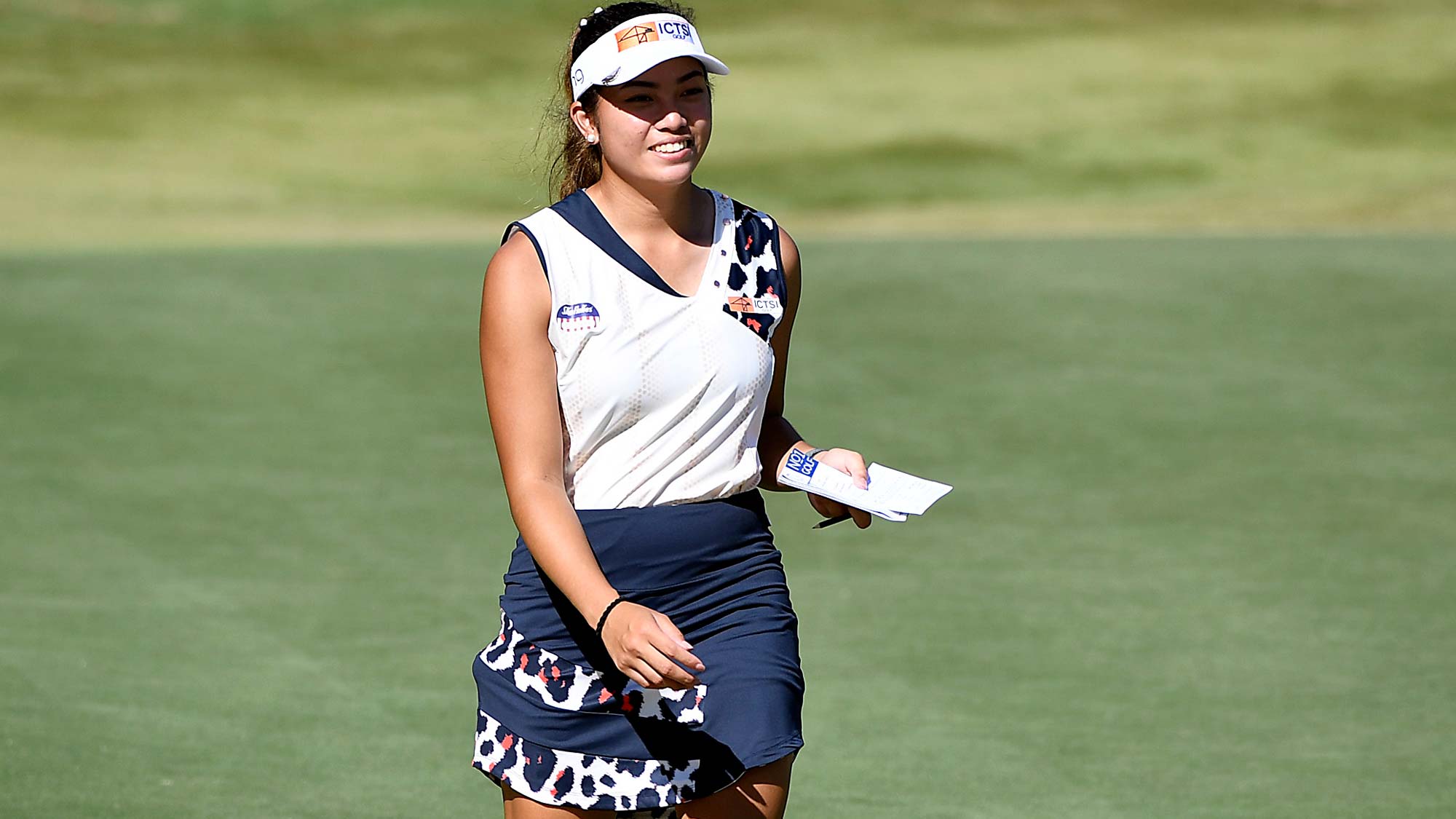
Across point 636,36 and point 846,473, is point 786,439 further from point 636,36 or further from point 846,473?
point 636,36

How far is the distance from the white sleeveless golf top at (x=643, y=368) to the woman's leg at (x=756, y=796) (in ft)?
1.57

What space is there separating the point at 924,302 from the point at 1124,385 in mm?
1883

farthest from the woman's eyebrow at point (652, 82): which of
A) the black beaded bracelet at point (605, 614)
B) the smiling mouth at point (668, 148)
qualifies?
the black beaded bracelet at point (605, 614)

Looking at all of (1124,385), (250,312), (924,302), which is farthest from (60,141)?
(1124,385)

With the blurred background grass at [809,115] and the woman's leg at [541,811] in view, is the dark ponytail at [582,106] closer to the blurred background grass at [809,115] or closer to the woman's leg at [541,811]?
the woman's leg at [541,811]

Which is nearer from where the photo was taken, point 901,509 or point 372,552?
point 901,509

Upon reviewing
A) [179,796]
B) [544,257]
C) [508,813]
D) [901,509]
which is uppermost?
[544,257]

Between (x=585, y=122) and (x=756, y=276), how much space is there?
0.41 metres

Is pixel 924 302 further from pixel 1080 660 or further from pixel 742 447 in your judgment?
pixel 742 447

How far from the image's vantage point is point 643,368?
11.2 feet

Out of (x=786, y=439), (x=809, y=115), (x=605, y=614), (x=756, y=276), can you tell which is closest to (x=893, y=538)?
(x=786, y=439)

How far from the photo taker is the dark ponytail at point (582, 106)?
3553mm

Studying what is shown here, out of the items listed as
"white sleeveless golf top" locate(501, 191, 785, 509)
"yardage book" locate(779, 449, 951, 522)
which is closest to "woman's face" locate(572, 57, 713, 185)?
"white sleeveless golf top" locate(501, 191, 785, 509)

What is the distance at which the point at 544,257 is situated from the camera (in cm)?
339
